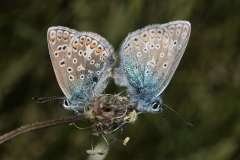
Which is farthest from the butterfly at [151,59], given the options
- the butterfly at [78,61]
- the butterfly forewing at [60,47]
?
the butterfly forewing at [60,47]

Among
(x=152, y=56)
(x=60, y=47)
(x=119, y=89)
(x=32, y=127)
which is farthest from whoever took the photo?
(x=119, y=89)

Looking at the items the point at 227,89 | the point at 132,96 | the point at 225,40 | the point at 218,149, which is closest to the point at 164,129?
the point at 218,149

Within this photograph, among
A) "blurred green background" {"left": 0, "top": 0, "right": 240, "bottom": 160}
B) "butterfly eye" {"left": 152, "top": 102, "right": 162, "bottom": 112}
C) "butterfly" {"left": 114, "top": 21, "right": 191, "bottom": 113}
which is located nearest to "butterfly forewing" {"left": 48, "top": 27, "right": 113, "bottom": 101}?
"butterfly" {"left": 114, "top": 21, "right": 191, "bottom": 113}

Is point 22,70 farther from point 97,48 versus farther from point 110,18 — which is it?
point 97,48

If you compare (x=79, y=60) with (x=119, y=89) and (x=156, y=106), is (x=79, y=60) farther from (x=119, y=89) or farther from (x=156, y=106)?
(x=119, y=89)

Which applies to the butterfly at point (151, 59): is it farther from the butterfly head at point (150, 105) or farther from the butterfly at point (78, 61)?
the butterfly at point (78, 61)

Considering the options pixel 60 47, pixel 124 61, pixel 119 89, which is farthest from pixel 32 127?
pixel 119 89
